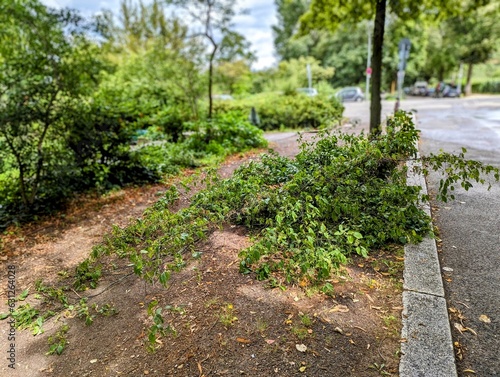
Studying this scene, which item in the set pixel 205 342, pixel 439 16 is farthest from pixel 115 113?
pixel 439 16

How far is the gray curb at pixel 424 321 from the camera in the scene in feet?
6.29

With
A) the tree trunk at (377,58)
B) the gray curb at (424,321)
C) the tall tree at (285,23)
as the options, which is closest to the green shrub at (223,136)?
the tree trunk at (377,58)

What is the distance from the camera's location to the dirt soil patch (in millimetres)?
2021

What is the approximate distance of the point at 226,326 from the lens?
2.29 meters

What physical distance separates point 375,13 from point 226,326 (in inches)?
300

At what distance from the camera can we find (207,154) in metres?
7.88

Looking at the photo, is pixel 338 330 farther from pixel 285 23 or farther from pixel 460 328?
pixel 285 23

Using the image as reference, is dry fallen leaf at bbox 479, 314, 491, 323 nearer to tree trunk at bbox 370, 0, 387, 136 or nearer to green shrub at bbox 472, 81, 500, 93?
tree trunk at bbox 370, 0, 387, 136

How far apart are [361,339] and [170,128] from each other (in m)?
8.43

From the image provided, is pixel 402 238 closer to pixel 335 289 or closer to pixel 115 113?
pixel 335 289

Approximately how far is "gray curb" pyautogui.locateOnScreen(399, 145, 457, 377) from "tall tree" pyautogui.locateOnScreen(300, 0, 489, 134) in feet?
16.9

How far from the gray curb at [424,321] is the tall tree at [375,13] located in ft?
16.9

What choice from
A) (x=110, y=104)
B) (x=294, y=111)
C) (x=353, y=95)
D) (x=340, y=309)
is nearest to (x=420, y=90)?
(x=353, y=95)

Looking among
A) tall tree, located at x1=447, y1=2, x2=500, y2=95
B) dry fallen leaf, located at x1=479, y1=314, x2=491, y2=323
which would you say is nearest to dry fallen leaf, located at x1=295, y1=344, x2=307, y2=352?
dry fallen leaf, located at x1=479, y1=314, x2=491, y2=323
